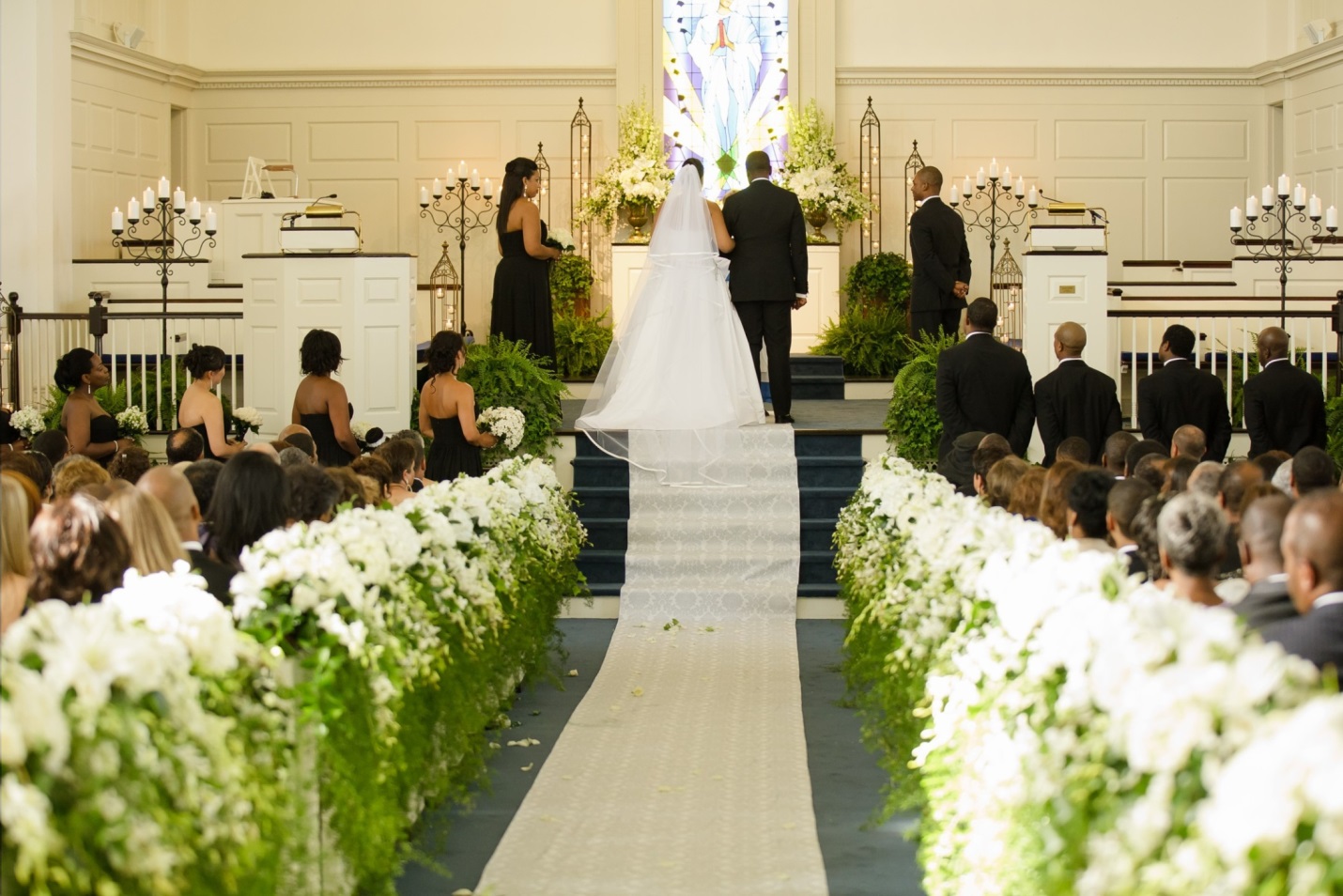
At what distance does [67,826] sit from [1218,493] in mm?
4296

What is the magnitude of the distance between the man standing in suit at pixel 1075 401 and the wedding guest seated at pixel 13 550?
6033 mm

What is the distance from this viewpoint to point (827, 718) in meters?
7.29

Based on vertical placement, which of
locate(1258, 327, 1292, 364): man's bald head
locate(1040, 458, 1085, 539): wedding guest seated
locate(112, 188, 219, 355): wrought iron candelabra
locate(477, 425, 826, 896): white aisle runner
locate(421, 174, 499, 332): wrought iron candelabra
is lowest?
locate(477, 425, 826, 896): white aisle runner

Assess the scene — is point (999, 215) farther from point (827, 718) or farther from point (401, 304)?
point (827, 718)

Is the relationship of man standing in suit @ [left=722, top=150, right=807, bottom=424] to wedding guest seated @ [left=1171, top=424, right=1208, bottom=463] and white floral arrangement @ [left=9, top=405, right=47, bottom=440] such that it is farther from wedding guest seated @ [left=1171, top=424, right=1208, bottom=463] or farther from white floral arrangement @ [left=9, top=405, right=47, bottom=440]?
white floral arrangement @ [left=9, top=405, right=47, bottom=440]


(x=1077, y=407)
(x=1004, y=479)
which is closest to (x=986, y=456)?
(x=1004, y=479)

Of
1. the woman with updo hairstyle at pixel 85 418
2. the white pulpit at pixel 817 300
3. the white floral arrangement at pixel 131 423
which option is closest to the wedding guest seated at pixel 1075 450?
the woman with updo hairstyle at pixel 85 418

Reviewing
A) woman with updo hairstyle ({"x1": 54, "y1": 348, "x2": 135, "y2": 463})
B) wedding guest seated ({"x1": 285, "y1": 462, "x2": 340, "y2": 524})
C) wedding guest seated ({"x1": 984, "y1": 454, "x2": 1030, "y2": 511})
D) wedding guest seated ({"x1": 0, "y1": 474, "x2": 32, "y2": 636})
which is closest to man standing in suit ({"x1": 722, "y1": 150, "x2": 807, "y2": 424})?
woman with updo hairstyle ({"x1": 54, "y1": 348, "x2": 135, "y2": 463})

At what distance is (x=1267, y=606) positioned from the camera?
12.7 ft

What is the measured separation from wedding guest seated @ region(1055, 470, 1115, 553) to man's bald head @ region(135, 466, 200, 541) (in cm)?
264

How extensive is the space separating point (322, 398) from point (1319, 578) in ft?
21.8

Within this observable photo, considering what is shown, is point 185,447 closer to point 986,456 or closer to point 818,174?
point 986,456

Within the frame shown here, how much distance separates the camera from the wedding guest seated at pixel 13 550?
3.91 meters

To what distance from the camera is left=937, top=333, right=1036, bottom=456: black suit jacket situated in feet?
30.0
